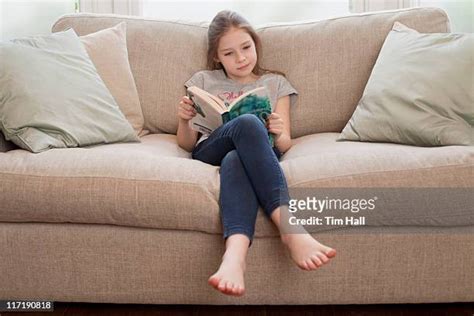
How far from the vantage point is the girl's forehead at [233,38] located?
253 cm

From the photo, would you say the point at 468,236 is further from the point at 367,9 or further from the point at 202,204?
the point at 367,9

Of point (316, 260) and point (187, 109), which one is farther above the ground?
point (187, 109)

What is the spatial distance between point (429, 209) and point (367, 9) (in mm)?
1661

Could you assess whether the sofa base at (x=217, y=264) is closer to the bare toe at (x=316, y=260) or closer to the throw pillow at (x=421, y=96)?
the bare toe at (x=316, y=260)

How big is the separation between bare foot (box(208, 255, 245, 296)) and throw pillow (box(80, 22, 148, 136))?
3.27 feet

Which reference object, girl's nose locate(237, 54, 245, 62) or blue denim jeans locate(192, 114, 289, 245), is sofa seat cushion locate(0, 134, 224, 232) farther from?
girl's nose locate(237, 54, 245, 62)

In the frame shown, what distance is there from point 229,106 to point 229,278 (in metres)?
0.61

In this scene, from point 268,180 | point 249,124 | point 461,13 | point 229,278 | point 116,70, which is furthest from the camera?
point 461,13

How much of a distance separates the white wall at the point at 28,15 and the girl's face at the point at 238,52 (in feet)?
3.93

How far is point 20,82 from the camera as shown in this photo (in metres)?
2.32

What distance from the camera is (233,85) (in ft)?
8.50

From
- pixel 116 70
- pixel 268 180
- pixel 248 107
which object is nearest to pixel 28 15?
pixel 116 70

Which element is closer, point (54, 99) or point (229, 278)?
point (229, 278)

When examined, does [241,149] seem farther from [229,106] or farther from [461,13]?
[461,13]
